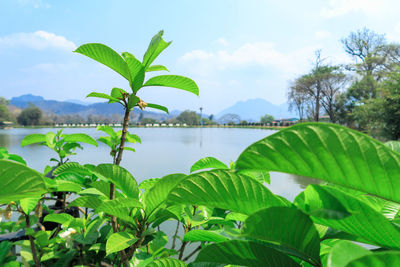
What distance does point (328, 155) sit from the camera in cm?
20

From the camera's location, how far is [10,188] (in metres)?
0.22

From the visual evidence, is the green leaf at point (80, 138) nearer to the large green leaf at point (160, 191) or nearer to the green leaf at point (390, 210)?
the large green leaf at point (160, 191)


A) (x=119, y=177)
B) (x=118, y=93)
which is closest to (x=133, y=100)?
(x=118, y=93)

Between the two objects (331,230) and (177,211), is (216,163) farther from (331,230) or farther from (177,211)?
(331,230)

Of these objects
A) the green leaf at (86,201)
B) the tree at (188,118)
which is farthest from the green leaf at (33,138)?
the tree at (188,118)

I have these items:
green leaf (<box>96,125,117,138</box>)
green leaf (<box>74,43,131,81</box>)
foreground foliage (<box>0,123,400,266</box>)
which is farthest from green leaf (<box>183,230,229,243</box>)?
green leaf (<box>96,125,117,138</box>)

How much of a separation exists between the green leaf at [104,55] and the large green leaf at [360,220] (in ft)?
1.36

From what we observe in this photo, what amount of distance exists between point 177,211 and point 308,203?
30 cm

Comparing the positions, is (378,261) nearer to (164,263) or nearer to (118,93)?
(164,263)

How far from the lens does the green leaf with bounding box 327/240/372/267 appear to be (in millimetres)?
163

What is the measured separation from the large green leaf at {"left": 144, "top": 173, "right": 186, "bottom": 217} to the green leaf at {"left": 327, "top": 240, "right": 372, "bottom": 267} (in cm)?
23

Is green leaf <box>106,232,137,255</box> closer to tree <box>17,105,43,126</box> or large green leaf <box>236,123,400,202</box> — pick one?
large green leaf <box>236,123,400,202</box>

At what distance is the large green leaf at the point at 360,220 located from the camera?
205mm

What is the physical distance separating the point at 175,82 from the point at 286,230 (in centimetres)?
41
